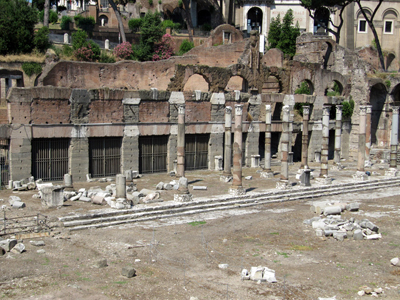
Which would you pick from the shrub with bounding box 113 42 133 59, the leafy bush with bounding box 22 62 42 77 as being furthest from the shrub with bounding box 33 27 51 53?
the shrub with bounding box 113 42 133 59

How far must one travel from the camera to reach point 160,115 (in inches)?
1017

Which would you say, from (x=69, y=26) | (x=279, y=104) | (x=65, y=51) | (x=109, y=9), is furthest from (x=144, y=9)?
(x=279, y=104)

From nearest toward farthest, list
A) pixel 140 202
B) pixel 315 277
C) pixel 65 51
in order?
pixel 315 277
pixel 140 202
pixel 65 51

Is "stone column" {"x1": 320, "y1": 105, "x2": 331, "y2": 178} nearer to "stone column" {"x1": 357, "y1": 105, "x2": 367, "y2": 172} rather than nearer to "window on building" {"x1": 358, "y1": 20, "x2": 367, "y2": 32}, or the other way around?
"stone column" {"x1": 357, "y1": 105, "x2": 367, "y2": 172}

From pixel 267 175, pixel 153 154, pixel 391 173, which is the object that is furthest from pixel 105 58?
pixel 391 173

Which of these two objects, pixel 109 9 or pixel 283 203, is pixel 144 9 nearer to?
pixel 109 9

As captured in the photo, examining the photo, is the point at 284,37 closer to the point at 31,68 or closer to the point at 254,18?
the point at 254,18

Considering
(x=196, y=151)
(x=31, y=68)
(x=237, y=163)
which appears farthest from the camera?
(x=31, y=68)

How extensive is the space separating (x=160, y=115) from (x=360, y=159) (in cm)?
1079

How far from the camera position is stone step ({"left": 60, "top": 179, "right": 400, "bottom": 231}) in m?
15.9

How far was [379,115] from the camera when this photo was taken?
38.3 metres

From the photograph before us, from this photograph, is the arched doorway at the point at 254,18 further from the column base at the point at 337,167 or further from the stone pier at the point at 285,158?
the stone pier at the point at 285,158

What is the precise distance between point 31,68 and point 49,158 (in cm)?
1366

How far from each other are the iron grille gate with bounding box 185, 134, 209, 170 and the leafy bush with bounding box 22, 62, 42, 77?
1351cm
